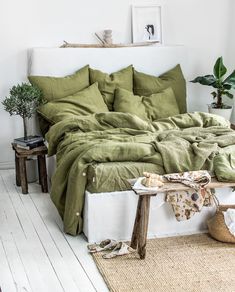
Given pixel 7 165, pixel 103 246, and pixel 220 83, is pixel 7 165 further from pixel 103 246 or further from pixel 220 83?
pixel 220 83

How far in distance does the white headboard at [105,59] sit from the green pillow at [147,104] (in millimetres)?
379

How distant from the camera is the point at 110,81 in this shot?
4.92 metres

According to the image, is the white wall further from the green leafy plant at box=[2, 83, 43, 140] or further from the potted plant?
the green leafy plant at box=[2, 83, 43, 140]

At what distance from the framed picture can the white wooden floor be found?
208 cm

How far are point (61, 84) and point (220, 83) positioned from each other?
1.63 meters

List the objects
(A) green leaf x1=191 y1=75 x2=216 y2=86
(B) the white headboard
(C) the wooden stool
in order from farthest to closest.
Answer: (A) green leaf x1=191 y1=75 x2=216 y2=86, (B) the white headboard, (C) the wooden stool

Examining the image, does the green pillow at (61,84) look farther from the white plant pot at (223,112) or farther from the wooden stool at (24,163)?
the white plant pot at (223,112)

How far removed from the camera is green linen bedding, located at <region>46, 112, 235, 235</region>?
342cm

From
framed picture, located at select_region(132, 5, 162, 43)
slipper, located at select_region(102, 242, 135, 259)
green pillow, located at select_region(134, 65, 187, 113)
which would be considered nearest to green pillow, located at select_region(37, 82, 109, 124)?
green pillow, located at select_region(134, 65, 187, 113)

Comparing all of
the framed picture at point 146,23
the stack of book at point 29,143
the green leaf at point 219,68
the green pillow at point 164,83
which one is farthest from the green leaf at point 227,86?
the stack of book at point 29,143

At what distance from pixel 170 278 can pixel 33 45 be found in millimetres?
2952

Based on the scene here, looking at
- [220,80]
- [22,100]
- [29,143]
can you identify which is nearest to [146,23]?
[220,80]

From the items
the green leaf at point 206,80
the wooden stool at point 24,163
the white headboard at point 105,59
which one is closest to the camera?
the wooden stool at point 24,163

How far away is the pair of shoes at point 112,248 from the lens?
317cm
